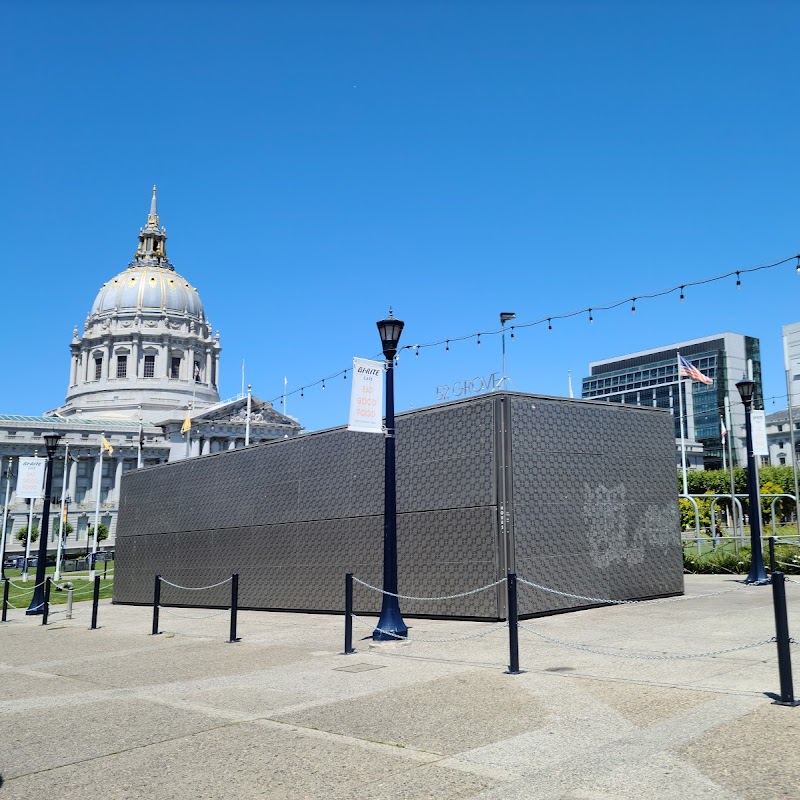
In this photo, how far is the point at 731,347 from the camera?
164750mm

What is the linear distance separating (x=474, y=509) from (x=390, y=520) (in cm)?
295

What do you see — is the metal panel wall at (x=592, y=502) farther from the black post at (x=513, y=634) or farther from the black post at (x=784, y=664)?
the black post at (x=784, y=664)

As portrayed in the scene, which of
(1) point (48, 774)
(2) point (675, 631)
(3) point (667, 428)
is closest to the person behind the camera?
(1) point (48, 774)

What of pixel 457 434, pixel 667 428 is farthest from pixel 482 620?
pixel 667 428

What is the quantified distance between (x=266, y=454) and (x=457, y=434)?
744 centimetres

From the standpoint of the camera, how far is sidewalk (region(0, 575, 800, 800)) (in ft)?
19.1

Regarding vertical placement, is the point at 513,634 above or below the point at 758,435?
below

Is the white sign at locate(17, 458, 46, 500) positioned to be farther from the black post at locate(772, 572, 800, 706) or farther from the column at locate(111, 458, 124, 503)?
the column at locate(111, 458, 124, 503)

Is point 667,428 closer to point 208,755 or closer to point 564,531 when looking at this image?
point 564,531

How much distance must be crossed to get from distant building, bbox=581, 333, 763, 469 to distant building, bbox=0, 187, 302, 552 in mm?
71770

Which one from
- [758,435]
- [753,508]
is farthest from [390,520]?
[758,435]

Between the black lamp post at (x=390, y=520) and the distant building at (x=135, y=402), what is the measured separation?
9337 cm

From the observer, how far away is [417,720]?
7.72 m

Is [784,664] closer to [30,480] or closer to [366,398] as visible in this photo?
[366,398]
